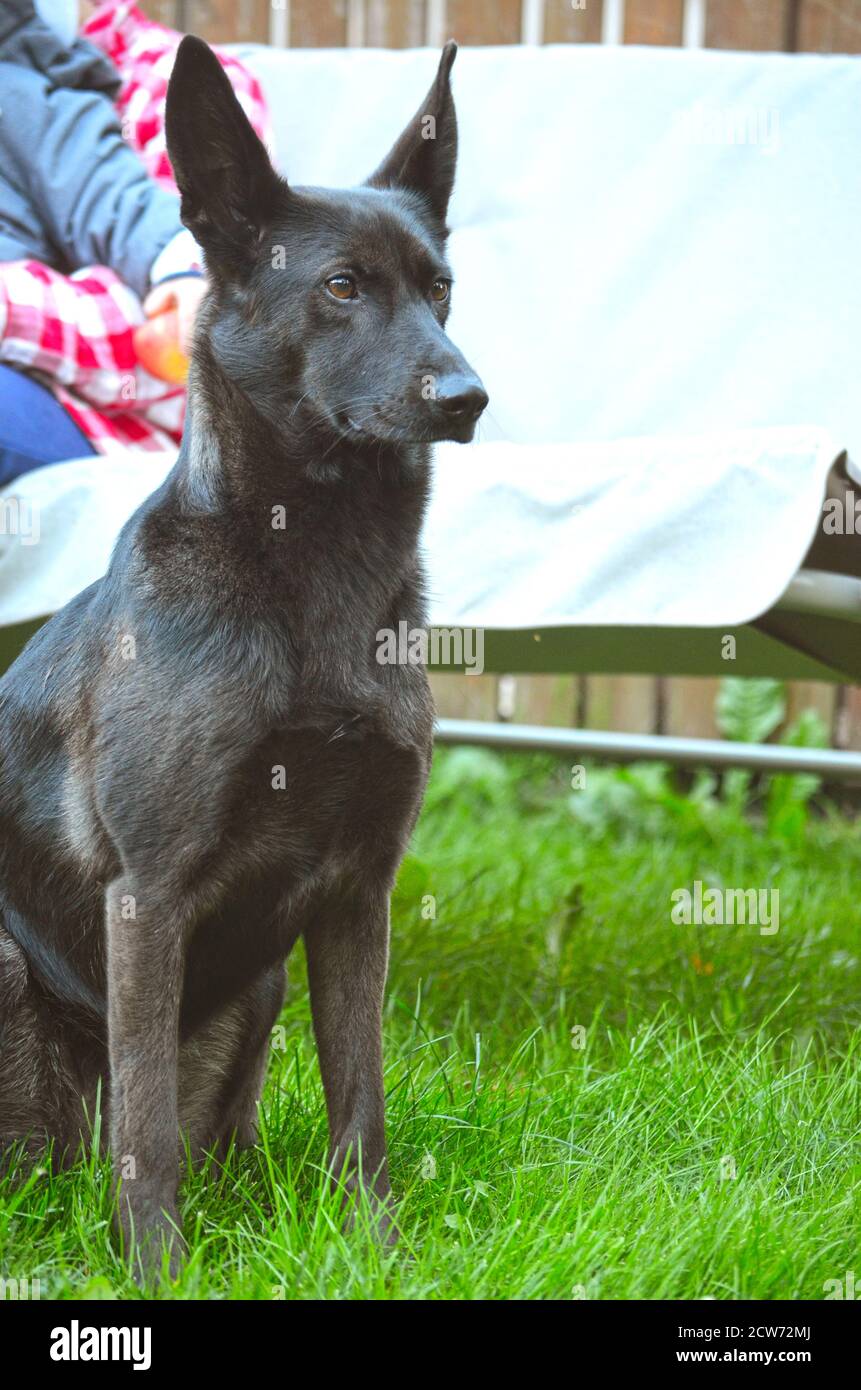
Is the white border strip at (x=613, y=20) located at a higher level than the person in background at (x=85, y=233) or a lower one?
higher

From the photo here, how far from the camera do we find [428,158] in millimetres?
1842

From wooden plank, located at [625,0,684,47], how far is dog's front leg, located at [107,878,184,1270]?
11.1ft

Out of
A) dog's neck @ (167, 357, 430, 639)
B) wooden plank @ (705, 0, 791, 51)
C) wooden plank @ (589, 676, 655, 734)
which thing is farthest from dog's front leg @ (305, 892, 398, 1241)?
wooden plank @ (705, 0, 791, 51)

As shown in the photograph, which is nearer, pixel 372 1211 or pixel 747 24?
pixel 372 1211

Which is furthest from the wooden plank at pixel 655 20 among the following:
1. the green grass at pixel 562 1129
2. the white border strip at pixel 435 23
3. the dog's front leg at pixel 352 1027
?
the dog's front leg at pixel 352 1027

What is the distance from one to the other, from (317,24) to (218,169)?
284 cm

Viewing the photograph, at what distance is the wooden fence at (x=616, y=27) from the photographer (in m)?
3.95

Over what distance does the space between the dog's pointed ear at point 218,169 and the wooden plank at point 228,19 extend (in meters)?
2.84

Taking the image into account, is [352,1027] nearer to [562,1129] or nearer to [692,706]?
[562,1129]

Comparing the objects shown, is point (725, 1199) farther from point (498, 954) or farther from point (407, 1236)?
point (498, 954)

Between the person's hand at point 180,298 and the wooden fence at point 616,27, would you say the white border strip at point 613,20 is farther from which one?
the person's hand at point 180,298

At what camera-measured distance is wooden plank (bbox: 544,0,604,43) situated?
4090 millimetres

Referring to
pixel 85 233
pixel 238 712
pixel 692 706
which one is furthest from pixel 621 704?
pixel 238 712
